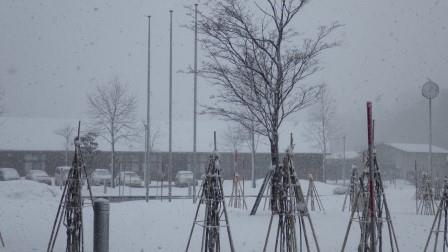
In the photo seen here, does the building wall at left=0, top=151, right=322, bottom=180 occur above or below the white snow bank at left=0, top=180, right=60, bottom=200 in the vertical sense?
above

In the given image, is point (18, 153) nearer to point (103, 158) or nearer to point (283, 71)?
point (103, 158)

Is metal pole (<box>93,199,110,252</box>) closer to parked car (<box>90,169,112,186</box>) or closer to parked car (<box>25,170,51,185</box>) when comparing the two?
parked car (<box>90,169,112,186</box>)

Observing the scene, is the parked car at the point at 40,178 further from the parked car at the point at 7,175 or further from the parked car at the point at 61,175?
the parked car at the point at 7,175

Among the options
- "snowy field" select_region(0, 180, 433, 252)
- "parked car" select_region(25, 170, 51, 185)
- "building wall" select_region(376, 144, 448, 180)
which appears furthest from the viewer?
"building wall" select_region(376, 144, 448, 180)

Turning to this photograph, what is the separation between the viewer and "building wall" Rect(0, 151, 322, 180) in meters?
49.4

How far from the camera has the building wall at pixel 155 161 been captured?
49.4 m

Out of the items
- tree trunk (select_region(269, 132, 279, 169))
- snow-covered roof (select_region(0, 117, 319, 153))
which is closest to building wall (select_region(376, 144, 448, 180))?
snow-covered roof (select_region(0, 117, 319, 153))

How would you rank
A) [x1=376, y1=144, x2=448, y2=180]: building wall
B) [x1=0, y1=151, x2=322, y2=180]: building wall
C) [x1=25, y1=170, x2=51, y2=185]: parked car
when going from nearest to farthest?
[x1=25, y1=170, x2=51, y2=185]: parked car
[x1=0, y1=151, x2=322, y2=180]: building wall
[x1=376, y1=144, x2=448, y2=180]: building wall

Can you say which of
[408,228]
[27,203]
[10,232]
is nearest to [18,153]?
[27,203]

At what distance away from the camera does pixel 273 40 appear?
58.1ft

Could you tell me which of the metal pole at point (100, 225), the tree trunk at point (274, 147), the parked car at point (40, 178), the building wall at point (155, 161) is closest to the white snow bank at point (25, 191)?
the tree trunk at point (274, 147)

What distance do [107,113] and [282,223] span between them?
31.6m

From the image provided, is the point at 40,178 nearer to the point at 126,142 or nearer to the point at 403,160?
the point at 126,142

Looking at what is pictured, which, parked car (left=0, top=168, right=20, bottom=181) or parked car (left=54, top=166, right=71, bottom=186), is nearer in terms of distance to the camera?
parked car (left=54, top=166, right=71, bottom=186)
